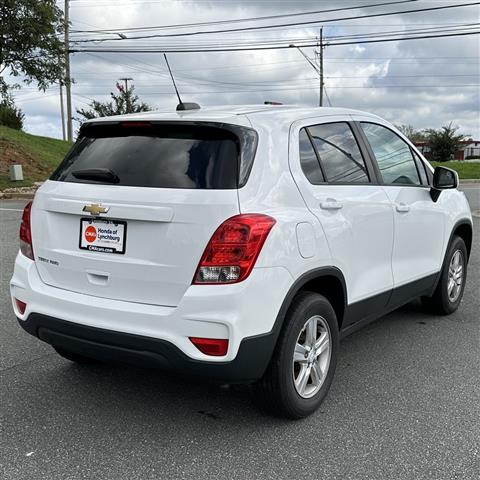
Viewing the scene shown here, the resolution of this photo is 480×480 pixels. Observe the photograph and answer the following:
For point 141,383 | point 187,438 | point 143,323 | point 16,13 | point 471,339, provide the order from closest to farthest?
point 143,323 < point 187,438 < point 141,383 < point 471,339 < point 16,13

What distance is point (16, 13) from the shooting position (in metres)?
16.6

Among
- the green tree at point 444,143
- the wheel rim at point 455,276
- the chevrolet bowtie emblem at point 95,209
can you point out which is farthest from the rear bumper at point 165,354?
the green tree at point 444,143

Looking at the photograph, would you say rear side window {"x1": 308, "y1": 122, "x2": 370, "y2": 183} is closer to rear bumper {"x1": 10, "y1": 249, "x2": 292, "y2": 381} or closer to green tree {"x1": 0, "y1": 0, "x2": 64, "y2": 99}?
rear bumper {"x1": 10, "y1": 249, "x2": 292, "y2": 381}

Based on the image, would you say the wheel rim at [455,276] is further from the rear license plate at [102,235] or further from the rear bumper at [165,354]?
the rear license plate at [102,235]

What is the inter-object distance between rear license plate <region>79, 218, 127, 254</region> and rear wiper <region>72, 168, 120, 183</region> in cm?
23

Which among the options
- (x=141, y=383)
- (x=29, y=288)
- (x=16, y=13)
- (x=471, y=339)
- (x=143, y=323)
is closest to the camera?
(x=143, y=323)

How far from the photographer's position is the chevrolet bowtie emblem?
9.68 feet

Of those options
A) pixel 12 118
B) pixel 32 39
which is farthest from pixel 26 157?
pixel 12 118

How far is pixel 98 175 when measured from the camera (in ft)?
10.2

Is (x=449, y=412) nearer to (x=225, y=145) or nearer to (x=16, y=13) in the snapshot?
(x=225, y=145)

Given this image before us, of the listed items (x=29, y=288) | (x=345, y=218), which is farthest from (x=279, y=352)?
(x=29, y=288)

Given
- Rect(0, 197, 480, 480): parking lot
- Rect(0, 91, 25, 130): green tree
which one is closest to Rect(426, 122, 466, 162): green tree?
Rect(0, 91, 25, 130): green tree

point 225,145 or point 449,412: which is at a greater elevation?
point 225,145

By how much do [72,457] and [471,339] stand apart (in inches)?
127
